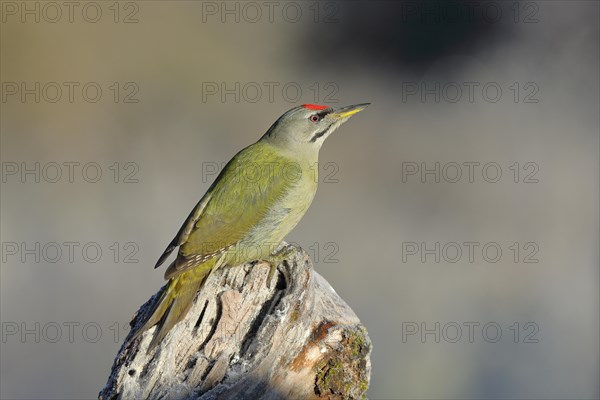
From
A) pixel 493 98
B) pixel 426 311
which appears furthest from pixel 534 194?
pixel 426 311

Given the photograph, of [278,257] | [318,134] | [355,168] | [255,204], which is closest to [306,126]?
[318,134]

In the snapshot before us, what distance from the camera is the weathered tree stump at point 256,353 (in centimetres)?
371

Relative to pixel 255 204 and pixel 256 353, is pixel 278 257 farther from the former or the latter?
pixel 256 353

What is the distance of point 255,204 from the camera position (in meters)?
5.12

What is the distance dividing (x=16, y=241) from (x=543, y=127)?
5.12m

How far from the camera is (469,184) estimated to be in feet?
27.4

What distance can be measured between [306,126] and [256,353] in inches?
79.5

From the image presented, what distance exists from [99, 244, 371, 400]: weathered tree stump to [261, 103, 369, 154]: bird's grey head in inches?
57.3

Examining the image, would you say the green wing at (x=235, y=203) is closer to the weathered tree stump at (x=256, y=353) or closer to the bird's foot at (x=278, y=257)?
the bird's foot at (x=278, y=257)

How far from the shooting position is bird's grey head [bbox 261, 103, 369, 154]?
544cm

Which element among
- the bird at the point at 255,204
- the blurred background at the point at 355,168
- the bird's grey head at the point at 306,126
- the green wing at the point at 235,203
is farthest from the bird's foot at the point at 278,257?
the blurred background at the point at 355,168

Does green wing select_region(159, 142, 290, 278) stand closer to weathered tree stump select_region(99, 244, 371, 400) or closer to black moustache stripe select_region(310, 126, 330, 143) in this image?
black moustache stripe select_region(310, 126, 330, 143)

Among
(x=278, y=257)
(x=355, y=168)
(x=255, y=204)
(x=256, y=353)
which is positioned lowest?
(x=355, y=168)

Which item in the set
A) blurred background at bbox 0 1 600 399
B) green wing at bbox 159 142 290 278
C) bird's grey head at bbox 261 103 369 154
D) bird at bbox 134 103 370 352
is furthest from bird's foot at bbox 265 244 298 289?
blurred background at bbox 0 1 600 399
